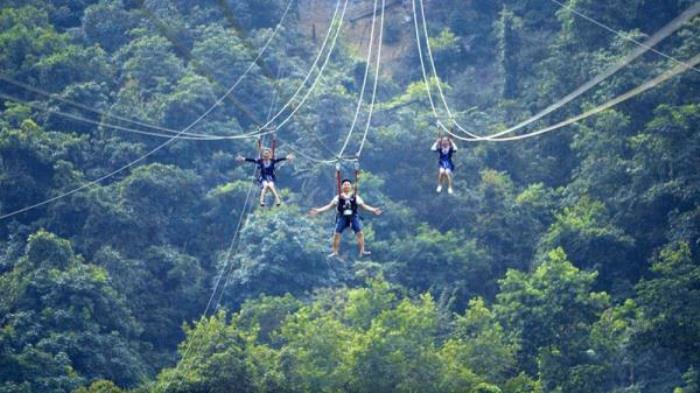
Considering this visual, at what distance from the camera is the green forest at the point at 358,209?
167 feet

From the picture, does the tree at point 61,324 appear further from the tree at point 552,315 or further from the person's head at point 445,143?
the person's head at point 445,143

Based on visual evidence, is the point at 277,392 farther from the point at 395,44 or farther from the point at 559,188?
the point at 395,44

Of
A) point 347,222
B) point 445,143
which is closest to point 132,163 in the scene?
point 445,143

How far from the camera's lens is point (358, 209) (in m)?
48.6

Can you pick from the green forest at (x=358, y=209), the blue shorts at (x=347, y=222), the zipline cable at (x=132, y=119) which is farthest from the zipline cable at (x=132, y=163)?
the blue shorts at (x=347, y=222)

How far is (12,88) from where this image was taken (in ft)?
209

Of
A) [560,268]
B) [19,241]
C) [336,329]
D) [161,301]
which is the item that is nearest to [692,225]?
[560,268]

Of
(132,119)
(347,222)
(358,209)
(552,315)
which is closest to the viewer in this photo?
(347,222)

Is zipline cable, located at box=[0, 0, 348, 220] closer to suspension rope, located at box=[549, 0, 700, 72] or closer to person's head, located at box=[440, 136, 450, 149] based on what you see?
suspension rope, located at box=[549, 0, 700, 72]

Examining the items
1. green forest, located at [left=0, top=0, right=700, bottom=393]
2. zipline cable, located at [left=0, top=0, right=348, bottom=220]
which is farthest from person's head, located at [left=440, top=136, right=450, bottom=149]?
zipline cable, located at [left=0, top=0, right=348, bottom=220]

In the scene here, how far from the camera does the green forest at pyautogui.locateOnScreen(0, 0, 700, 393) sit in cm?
5084

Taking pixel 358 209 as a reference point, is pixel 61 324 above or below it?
below

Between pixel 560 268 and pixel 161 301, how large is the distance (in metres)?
12.7

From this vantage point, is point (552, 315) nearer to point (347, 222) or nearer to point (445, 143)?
point (445, 143)
